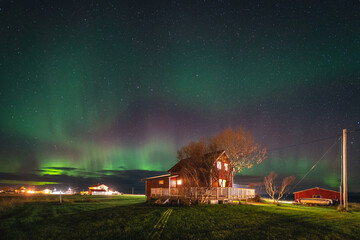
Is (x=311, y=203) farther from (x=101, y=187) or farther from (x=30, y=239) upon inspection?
(x=101, y=187)

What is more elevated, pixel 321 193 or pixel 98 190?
pixel 321 193

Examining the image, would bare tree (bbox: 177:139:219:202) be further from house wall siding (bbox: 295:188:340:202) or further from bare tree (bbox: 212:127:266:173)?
house wall siding (bbox: 295:188:340:202)

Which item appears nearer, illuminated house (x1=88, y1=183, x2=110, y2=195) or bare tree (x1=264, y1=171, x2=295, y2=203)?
bare tree (x1=264, y1=171, x2=295, y2=203)

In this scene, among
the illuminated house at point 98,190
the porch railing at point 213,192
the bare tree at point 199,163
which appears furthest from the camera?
the illuminated house at point 98,190

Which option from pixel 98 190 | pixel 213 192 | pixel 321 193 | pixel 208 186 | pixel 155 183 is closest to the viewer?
pixel 213 192

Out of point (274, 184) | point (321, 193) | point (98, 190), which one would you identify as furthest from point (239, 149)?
point (98, 190)

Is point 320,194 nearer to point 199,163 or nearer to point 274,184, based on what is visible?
point 274,184

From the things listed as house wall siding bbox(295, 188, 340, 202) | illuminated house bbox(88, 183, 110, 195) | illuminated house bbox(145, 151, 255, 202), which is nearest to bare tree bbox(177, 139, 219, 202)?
illuminated house bbox(145, 151, 255, 202)

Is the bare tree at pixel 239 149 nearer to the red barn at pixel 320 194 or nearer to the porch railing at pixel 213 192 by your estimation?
the porch railing at pixel 213 192

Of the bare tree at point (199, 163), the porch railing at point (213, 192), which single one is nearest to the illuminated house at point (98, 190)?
the porch railing at point (213, 192)

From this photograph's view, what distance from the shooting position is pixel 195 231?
11.7 meters

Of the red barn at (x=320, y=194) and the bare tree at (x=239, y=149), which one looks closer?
the bare tree at (x=239, y=149)

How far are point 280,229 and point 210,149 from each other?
18304 millimetres

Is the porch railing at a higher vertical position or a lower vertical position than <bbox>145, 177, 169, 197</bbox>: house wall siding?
higher
